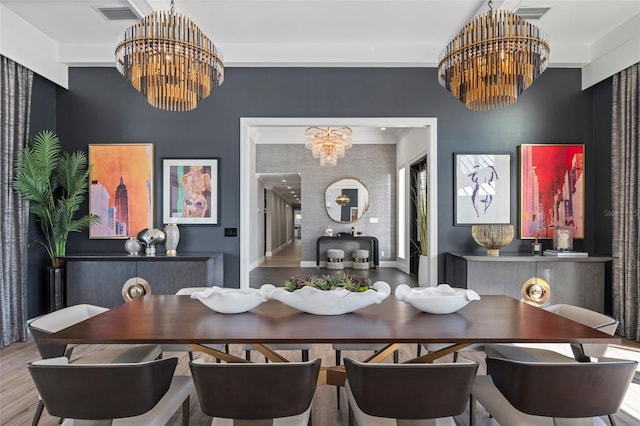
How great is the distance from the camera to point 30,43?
402cm

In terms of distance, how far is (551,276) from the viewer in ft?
13.4

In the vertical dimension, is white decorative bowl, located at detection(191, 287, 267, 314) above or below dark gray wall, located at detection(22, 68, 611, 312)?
below

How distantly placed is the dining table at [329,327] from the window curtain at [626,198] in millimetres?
2603

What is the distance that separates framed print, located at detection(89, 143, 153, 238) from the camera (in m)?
4.58

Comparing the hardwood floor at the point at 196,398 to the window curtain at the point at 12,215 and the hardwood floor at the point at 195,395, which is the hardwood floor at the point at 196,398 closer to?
the hardwood floor at the point at 195,395

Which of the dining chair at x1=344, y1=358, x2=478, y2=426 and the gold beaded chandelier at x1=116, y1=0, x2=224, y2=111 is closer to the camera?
the dining chair at x1=344, y1=358, x2=478, y2=426

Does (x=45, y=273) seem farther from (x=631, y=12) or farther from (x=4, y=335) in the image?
(x=631, y=12)

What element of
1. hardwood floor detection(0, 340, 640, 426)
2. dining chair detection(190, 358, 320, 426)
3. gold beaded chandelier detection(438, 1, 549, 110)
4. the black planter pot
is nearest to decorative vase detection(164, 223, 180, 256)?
the black planter pot

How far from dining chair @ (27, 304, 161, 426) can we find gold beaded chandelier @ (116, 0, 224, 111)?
1.37 m

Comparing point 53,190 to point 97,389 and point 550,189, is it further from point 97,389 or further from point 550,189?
point 550,189

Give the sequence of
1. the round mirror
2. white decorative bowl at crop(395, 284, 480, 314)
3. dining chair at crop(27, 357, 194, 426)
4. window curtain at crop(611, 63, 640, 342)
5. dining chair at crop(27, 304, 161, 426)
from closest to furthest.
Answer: dining chair at crop(27, 357, 194, 426), dining chair at crop(27, 304, 161, 426), white decorative bowl at crop(395, 284, 480, 314), window curtain at crop(611, 63, 640, 342), the round mirror

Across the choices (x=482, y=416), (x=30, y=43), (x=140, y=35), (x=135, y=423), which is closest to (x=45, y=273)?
(x=30, y=43)

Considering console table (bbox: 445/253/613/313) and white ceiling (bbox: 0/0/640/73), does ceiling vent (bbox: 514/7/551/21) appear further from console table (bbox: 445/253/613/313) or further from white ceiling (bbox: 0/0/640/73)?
console table (bbox: 445/253/613/313)

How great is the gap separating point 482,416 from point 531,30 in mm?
2381
